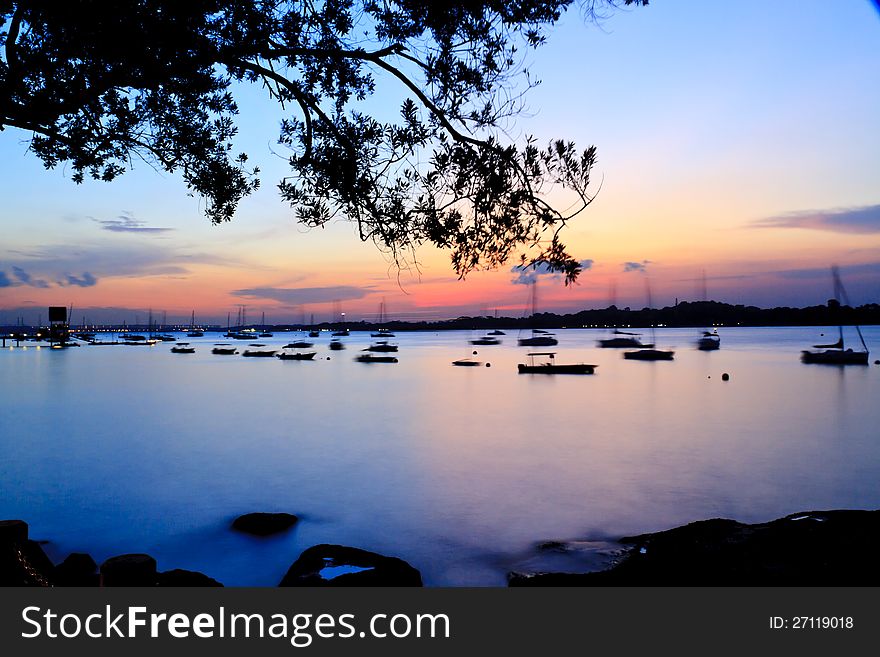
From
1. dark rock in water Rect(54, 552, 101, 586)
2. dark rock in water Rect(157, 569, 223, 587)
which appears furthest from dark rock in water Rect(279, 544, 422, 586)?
dark rock in water Rect(54, 552, 101, 586)

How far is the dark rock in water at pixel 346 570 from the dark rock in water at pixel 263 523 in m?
4.24

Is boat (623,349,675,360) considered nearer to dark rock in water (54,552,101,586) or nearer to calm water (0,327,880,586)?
calm water (0,327,880,586)

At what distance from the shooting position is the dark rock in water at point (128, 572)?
13.2 feet

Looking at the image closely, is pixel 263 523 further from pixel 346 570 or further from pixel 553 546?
pixel 553 546

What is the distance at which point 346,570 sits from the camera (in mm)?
6996

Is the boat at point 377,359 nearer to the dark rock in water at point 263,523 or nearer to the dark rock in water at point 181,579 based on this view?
the dark rock in water at point 263,523

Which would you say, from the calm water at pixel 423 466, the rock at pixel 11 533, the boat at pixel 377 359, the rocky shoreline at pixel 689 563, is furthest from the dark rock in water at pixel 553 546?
the boat at pixel 377 359

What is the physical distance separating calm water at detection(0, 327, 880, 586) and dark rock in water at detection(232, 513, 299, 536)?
29 centimetres

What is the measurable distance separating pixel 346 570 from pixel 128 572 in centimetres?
338

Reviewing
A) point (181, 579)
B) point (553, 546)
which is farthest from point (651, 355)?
point (181, 579)

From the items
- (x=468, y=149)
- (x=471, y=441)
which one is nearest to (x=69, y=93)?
(x=468, y=149)
